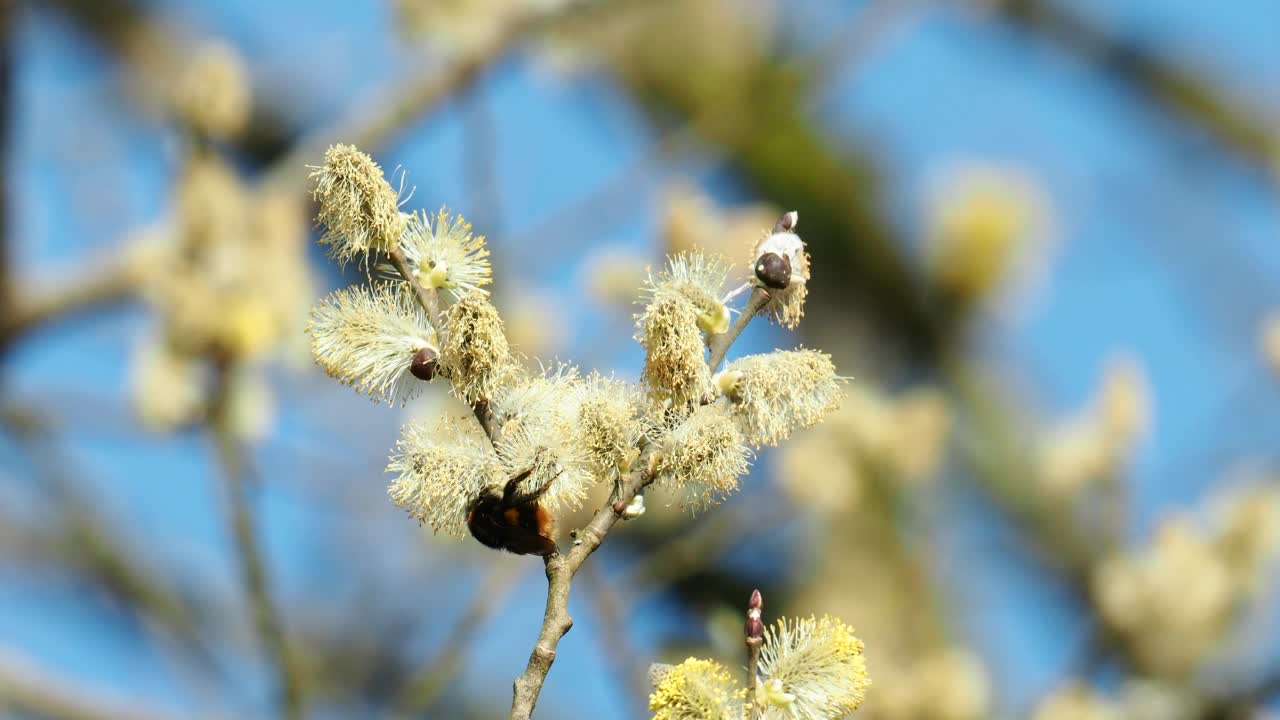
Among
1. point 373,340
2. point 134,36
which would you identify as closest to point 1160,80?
point 134,36

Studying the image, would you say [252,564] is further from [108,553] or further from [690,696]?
[108,553]

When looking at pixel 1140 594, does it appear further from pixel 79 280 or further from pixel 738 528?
pixel 79 280

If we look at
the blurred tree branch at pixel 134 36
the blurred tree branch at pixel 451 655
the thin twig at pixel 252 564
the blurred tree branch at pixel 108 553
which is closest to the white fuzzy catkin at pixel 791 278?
the thin twig at pixel 252 564

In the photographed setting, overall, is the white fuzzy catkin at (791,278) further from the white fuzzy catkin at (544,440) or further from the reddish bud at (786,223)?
the white fuzzy catkin at (544,440)

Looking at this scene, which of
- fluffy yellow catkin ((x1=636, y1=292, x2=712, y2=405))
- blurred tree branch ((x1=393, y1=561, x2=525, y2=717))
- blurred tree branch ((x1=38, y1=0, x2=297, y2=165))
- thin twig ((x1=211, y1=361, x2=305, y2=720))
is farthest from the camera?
blurred tree branch ((x1=38, y1=0, x2=297, y2=165))

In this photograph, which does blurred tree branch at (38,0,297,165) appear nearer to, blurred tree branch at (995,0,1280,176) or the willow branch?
blurred tree branch at (995,0,1280,176)

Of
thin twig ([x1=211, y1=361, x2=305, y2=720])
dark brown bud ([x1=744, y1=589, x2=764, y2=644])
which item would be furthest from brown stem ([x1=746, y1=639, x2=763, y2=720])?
thin twig ([x1=211, y1=361, x2=305, y2=720])
